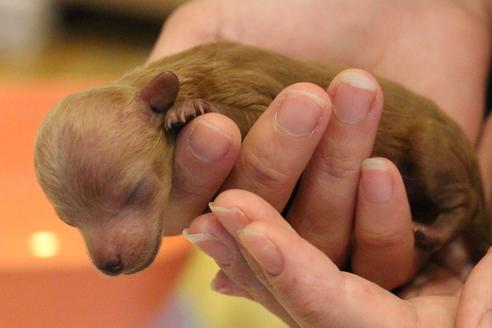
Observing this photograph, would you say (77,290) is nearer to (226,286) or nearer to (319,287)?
(226,286)

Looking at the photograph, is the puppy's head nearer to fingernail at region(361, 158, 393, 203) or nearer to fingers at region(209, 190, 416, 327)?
fingers at region(209, 190, 416, 327)

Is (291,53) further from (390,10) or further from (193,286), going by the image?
(193,286)

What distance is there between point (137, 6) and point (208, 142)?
4959 millimetres

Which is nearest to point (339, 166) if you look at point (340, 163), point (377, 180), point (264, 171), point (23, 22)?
point (340, 163)

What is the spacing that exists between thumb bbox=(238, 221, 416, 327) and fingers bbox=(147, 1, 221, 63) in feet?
4.25

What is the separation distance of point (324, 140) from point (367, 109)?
162 millimetres

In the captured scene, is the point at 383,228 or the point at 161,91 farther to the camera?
the point at 383,228

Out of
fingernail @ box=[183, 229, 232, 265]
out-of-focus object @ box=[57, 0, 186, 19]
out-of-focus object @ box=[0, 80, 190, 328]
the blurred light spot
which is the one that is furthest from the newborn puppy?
out-of-focus object @ box=[57, 0, 186, 19]

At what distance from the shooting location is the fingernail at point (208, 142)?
71.8 inches

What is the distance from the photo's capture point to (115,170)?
181 cm

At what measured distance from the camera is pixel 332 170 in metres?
2.00

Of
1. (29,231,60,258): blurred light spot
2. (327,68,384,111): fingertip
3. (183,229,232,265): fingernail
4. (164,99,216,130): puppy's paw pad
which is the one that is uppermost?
(327,68,384,111): fingertip

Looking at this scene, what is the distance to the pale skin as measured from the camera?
161cm

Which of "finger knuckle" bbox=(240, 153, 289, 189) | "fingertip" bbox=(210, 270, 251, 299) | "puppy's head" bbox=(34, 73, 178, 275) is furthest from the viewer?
"fingertip" bbox=(210, 270, 251, 299)
